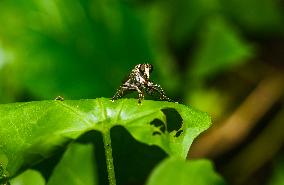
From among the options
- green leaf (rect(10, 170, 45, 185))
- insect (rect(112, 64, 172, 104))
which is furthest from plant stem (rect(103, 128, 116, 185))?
insect (rect(112, 64, 172, 104))

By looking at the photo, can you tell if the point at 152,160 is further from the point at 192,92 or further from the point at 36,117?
the point at 192,92

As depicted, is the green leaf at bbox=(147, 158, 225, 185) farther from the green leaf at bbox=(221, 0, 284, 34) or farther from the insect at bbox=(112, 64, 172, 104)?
the green leaf at bbox=(221, 0, 284, 34)

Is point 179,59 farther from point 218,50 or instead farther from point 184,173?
point 184,173

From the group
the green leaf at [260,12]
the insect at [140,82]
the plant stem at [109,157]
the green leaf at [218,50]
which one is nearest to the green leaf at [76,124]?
the plant stem at [109,157]

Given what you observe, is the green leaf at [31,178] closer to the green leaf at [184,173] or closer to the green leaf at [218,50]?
the green leaf at [184,173]

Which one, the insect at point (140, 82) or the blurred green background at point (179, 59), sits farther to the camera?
the blurred green background at point (179, 59)

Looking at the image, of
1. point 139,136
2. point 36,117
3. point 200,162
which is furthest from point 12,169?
point 200,162
